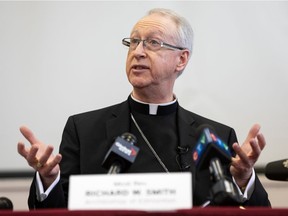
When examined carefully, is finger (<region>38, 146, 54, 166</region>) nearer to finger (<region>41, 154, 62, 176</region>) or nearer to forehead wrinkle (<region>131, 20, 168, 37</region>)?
finger (<region>41, 154, 62, 176</region>)

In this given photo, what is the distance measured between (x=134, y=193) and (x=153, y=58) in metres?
1.22

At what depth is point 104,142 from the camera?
94.1 inches

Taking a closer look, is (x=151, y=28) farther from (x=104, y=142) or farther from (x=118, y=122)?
(x=104, y=142)

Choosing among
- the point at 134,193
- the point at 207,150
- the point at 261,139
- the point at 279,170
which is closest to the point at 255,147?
the point at 261,139

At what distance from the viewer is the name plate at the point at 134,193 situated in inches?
50.6

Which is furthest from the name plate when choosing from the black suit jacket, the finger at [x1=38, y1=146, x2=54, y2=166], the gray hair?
the gray hair

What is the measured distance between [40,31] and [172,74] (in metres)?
1.01

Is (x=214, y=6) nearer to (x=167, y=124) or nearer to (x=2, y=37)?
(x=167, y=124)

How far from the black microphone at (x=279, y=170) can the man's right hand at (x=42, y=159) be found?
89 centimetres

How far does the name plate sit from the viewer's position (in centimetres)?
129

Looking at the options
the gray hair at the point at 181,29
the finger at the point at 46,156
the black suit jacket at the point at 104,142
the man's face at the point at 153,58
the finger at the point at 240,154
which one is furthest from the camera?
the gray hair at the point at 181,29

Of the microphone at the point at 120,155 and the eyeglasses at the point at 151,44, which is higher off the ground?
the eyeglasses at the point at 151,44

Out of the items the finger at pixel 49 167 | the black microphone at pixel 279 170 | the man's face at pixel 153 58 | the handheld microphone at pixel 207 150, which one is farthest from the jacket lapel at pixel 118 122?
the handheld microphone at pixel 207 150

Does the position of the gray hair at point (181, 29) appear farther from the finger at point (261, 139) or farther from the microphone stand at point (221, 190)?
the microphone stand at point (221, 190)
